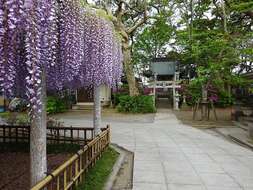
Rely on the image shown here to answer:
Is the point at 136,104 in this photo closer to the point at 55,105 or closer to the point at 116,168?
the point at 55,105

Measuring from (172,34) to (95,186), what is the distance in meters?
19.6

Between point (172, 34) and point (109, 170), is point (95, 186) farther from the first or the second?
point (172, 34)

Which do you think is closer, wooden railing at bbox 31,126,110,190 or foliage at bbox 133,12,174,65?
wooden railing at bbox 31,126,110,190

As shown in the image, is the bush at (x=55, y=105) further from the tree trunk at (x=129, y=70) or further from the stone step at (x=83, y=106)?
the tree trunk at (x=129, y=70)

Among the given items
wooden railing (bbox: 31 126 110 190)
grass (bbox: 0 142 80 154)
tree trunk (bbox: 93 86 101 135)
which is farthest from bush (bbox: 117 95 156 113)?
wooden railing (bbox: 31 126 110 190)

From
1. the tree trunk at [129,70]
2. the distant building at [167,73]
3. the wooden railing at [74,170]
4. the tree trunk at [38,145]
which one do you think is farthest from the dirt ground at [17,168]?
the distant building at [167,73]

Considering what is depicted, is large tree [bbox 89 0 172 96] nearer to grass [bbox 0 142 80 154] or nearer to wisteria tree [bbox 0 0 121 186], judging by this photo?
grass [bbox 0 142 80 154]

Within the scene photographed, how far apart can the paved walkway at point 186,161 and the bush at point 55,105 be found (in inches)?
344

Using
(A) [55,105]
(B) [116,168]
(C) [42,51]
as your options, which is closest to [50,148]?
(B) [116,168]

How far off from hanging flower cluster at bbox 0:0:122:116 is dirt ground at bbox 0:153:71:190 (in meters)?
1.78

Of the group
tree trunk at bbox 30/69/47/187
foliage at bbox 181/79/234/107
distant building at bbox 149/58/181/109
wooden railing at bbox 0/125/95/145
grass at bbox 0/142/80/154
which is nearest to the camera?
tree trunk at bbox 30/69/47/187

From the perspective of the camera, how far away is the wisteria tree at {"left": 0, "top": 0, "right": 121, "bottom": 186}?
→ 2.87 metres

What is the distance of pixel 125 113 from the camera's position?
70.3ft

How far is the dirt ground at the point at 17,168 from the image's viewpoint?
5402 millimetres
